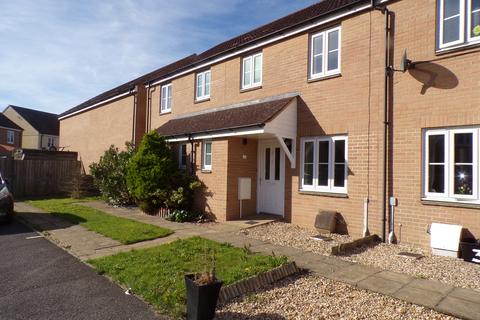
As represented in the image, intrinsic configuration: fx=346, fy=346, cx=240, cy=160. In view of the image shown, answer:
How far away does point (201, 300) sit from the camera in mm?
3926

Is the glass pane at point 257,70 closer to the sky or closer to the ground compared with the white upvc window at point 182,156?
closer to the sky

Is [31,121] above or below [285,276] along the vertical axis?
above

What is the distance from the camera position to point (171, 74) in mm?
15781

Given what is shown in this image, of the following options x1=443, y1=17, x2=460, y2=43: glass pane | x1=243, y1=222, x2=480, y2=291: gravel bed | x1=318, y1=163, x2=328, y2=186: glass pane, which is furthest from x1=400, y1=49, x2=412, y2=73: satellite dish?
x1=243, y1=222, x2=480, y2=291: gravel bed

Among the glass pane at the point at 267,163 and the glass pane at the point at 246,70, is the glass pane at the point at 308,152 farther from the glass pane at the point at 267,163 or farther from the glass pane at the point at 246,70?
the glass pane at the point at 246,70

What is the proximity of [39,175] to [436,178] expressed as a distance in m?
19.5

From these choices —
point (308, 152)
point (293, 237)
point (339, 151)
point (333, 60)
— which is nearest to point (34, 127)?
point (308, 152)

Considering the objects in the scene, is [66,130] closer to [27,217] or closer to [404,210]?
[27,217]

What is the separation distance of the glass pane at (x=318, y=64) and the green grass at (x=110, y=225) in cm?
610

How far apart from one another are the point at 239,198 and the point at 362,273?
589cm

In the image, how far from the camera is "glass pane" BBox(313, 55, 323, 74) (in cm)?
976

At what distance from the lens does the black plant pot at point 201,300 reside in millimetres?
3914

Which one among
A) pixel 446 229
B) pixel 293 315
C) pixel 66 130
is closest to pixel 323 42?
pixel 446 229

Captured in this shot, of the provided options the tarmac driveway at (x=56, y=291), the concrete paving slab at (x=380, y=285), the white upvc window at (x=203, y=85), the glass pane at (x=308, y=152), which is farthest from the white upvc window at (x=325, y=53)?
the tarmac driveway at (x=56, y=291)
